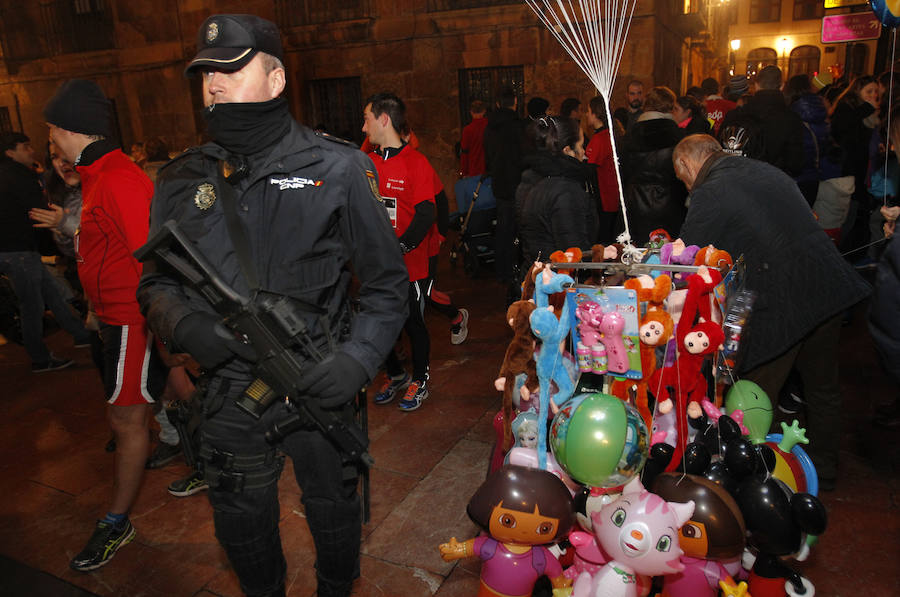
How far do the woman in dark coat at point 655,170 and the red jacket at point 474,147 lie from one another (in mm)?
3703

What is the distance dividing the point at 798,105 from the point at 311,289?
5940 mm

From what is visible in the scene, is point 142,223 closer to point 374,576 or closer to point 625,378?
point 374,576

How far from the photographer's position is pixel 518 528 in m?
2.32

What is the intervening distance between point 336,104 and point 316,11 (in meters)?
1.84

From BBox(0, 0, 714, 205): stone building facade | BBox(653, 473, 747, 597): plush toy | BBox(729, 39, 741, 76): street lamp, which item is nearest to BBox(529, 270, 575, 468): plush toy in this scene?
BBox(653, 473, 747, 597): plush toy

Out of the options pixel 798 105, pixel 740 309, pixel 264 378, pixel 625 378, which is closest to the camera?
pixel 264 378

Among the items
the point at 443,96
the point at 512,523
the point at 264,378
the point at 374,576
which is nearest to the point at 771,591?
the point at 512,523

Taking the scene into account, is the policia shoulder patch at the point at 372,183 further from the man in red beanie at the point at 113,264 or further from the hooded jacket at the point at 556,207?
the hooded jacket at the point at 556,207

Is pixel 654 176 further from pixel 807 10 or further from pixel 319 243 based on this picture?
pixel 807 10

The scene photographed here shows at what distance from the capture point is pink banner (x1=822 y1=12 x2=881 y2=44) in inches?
497

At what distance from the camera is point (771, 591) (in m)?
2.42

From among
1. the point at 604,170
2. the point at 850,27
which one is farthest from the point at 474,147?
the point at 850,27

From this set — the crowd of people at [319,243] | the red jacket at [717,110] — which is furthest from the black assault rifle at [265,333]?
the red jacket at [717,110]

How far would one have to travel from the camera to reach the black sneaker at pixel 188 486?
378 centimetres
